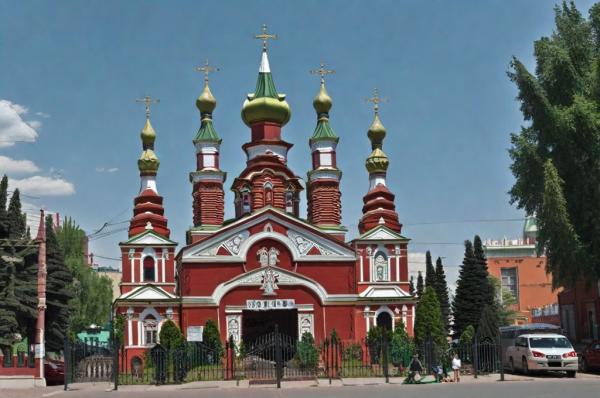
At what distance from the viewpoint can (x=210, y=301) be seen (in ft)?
139

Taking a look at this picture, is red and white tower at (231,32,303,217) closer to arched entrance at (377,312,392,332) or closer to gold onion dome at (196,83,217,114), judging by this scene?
gold onion dome at (196,83,217,114)

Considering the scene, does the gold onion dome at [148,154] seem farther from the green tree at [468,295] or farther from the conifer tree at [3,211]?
the green tree at [468,295]

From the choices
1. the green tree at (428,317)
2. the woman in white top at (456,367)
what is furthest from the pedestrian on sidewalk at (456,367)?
the green tree at (428,317)

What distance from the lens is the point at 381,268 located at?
45.4 m

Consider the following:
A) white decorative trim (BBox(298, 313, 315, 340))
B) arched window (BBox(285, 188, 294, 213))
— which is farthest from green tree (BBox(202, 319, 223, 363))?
arched window (BBox(285, 188, 294, 213))

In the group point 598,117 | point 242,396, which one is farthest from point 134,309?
point 598,117

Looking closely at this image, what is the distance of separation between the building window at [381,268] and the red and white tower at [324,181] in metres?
3.24

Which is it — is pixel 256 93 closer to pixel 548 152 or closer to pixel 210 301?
pixel 210 301

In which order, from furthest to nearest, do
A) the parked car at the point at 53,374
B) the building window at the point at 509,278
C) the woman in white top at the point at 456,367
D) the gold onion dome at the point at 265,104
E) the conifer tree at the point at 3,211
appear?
the building window at the point at 509,278 → the gold onion dome at the point at 265,104 → the conifer tree at the point at 3,211 → the parked car at the point at 53,374 → the woman in white top at the point at 456,367

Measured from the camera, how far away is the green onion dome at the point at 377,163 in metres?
49.5

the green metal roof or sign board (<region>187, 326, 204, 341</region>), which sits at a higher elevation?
the green metal roof

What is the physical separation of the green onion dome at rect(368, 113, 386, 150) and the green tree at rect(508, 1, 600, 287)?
1561 cm

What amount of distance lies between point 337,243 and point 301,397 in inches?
884

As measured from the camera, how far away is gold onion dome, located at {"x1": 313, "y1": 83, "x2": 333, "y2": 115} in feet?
164
